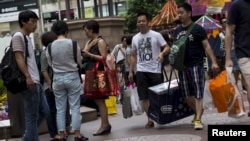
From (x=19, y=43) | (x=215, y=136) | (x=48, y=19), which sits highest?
(x=19, y=43)

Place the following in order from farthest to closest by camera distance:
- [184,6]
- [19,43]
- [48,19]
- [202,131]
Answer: [48,19], [184,6], [202,131], [19,43]

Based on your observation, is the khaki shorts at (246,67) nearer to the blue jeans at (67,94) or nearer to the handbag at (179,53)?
the handbag at (179,53)

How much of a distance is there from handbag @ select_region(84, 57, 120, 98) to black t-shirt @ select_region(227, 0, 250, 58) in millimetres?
2322

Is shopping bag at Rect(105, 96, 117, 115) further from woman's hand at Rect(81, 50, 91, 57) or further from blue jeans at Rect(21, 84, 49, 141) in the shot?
blue jeans at Rect(21, 84, 49, 141)

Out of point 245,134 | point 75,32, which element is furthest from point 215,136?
point 75,32

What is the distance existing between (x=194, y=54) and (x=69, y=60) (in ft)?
5.72

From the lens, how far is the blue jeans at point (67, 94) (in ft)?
24.4

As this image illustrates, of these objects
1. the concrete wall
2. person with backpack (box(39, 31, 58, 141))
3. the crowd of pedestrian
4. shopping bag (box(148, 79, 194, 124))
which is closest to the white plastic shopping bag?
the crowd of pedestrian

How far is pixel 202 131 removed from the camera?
7320mm

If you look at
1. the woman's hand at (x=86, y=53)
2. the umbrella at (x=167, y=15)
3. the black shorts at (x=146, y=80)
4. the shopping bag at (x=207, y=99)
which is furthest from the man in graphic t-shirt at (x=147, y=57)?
the umbrella at (x=167, y=15)

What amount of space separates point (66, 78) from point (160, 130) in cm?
165

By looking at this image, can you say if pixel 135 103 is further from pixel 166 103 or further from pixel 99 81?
pixel 99 81

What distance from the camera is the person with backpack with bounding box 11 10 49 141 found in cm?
637

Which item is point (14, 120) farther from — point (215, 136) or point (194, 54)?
point (215, 136)
